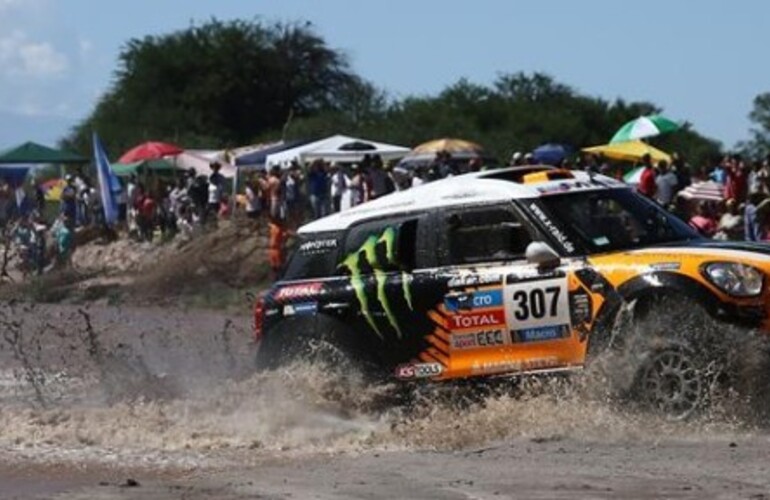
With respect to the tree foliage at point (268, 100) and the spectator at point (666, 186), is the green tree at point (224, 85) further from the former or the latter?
the spectator at point (666, 186)

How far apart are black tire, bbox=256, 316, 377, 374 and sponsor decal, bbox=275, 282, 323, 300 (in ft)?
0.63

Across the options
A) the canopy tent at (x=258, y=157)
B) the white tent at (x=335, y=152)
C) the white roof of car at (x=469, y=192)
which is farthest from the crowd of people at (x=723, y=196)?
the canopy tent at (x=258, y=157)

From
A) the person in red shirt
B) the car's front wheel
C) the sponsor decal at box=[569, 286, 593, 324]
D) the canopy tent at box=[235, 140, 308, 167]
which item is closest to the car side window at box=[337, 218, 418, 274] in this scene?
the sponsor decal at box=[569, 286, 593, 324]

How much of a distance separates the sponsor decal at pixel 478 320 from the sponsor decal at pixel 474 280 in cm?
21

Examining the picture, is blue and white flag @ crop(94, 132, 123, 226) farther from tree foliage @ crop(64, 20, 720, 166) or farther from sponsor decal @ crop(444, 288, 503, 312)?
tree foliage @ crop(64, 20, 720, 166)

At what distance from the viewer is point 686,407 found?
429 inches

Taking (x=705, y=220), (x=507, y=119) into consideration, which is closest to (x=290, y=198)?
(x=705, y=220)

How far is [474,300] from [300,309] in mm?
1564

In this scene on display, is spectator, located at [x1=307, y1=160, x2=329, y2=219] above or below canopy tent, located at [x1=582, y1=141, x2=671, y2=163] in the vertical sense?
below

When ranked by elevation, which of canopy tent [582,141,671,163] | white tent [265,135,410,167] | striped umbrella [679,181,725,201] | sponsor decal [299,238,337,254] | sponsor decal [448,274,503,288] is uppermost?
white tent [265,135,410,167]

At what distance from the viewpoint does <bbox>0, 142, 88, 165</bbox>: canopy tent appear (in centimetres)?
4050

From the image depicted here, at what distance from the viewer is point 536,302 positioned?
1174 cm

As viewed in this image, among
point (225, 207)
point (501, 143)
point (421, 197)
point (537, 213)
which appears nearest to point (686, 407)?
point (537, 213)

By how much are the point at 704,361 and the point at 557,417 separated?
109cm
